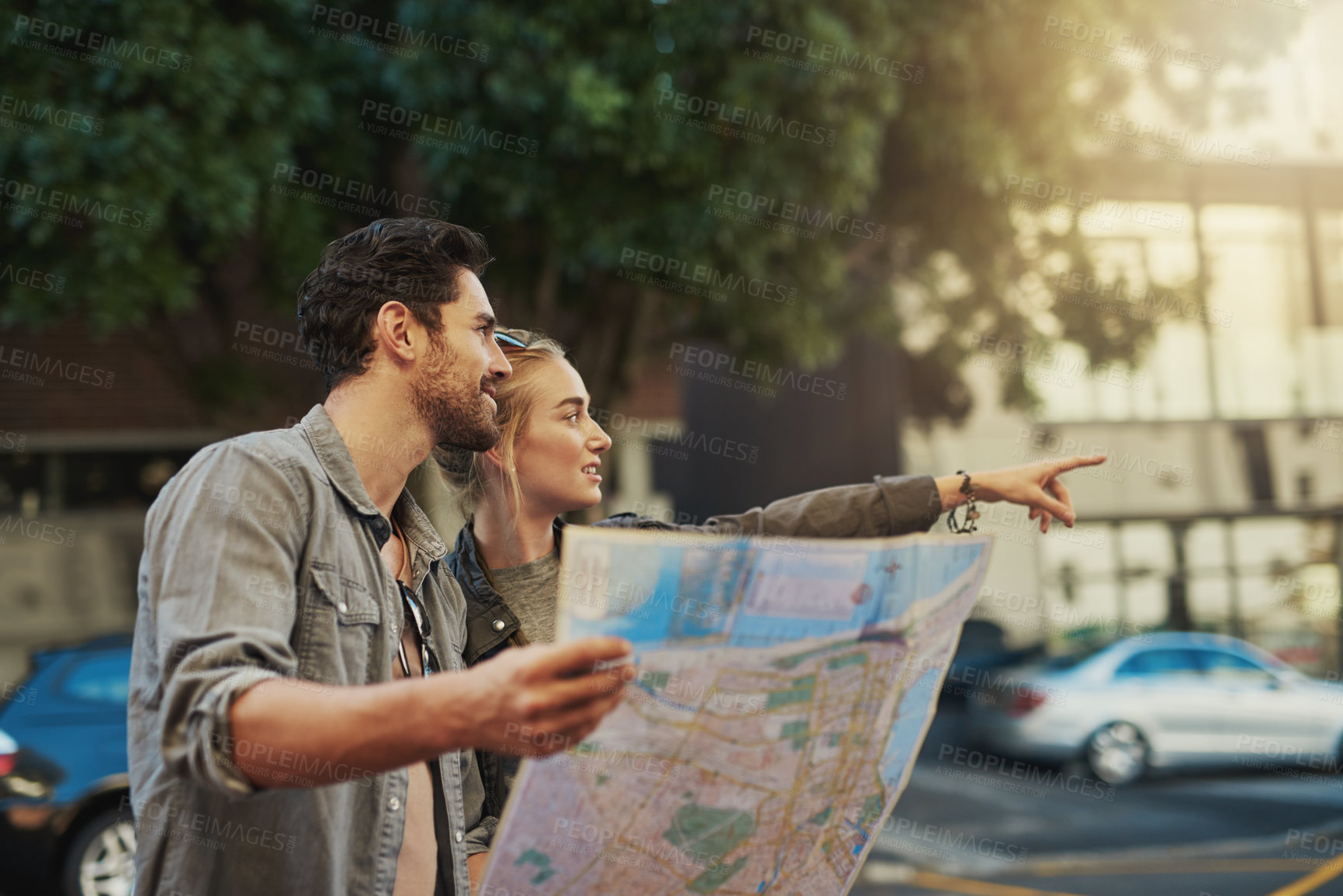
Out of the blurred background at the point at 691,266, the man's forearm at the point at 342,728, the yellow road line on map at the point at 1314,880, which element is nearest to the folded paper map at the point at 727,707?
the man's forearm at the point at 342,728

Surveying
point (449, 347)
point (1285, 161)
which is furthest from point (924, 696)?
point (1285, 161)

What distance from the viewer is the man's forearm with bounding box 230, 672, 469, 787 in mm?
1121

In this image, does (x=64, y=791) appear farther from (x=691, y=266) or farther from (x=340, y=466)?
(x=340, y=466)

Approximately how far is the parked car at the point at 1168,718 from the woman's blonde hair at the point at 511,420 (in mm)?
9534

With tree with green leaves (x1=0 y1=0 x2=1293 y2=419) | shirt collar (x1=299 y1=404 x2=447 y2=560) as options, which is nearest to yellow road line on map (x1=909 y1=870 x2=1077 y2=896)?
tree with green leaves (x1=0 y1=0 x2=1293 y2=419)

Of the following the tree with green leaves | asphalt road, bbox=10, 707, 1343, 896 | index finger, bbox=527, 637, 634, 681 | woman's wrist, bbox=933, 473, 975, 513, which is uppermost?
the tree with green leaves

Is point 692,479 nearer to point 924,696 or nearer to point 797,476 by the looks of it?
point 797,476

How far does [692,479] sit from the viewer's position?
1923 centimetres

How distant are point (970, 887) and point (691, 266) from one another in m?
4.30

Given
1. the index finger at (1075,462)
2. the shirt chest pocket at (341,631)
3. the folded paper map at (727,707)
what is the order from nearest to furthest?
the folded paper map at (727,707)
the shirt chest pocket at (341,631)
the index finger at (1075,462)

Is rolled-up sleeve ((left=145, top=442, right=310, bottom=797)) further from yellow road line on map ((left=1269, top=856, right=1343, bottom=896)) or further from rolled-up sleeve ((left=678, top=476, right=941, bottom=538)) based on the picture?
yellow road line on map ((left=1269, top=856, right=1343, bottom=896))

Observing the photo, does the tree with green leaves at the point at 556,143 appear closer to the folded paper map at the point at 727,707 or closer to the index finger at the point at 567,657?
the folded paper map at the point at 727,707

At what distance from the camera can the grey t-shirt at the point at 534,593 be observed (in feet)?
7.43

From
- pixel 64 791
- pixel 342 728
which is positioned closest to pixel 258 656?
pixel 342 728
